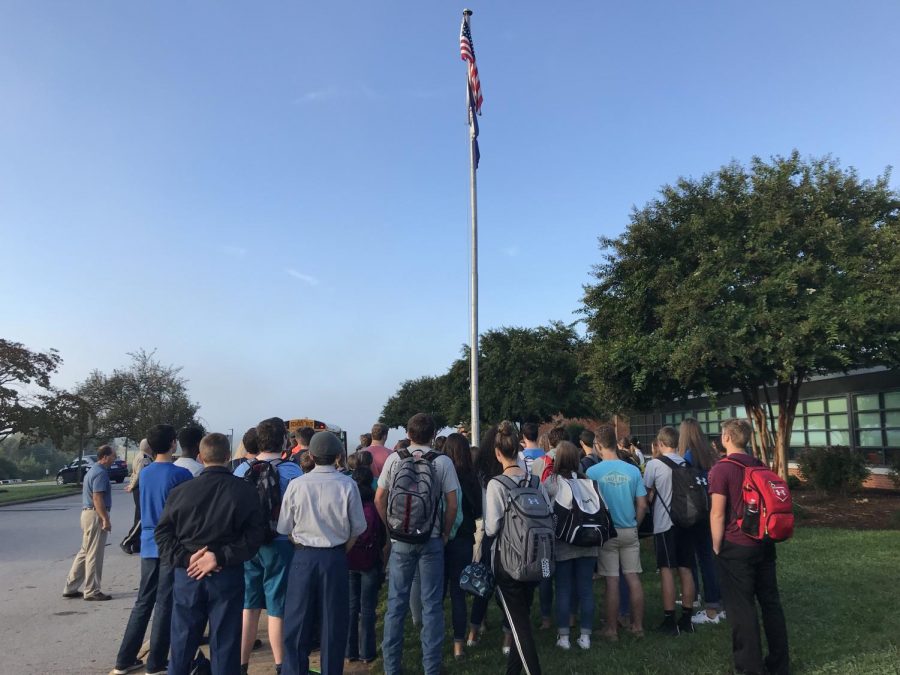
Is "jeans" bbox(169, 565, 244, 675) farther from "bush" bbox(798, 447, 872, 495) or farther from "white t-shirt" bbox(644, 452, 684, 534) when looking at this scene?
"bush" bbox(798, 447, 872, 495)

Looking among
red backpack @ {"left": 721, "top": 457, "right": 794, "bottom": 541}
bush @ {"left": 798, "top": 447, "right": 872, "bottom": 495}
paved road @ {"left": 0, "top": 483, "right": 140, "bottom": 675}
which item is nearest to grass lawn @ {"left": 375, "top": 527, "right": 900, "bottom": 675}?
red backpack @ {"left": 721, "top": 457, "right": 794, "bottom": 541}

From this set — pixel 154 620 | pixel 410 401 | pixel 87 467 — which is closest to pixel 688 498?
pixel 154 620

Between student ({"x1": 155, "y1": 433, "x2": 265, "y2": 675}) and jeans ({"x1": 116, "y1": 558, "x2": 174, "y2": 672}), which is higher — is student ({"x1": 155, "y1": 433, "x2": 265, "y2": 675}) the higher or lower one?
the higher one

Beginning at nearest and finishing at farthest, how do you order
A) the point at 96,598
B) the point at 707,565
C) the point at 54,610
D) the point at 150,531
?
1. the point at 150,531
2. the point at 707,565
3. the point at 54,610
4. the point at 96,598

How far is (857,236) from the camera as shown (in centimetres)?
1333

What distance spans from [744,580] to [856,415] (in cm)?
1892

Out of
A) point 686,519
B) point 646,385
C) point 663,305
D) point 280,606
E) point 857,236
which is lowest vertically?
point 280,606

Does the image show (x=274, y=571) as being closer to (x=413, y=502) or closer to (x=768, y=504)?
(x=413, y=502)

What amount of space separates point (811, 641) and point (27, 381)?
110 feet

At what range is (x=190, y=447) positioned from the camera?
557cm

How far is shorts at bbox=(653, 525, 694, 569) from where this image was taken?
6.04 metres

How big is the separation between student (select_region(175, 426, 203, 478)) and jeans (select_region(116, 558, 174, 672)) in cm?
78

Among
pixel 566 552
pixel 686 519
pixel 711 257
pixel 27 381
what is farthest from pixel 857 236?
pixel 27 381

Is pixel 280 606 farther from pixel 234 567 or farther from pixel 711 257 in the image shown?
pixel 711 257
